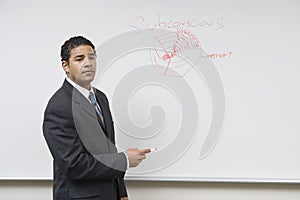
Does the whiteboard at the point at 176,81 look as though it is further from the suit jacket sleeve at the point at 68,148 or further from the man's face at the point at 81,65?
the suit jacket sleeve at the point at 68,148

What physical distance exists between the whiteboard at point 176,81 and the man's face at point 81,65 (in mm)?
336

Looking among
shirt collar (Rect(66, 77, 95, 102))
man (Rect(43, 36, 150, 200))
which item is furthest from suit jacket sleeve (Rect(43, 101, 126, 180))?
shirt collar (Rect(66, 77, 95, 102))

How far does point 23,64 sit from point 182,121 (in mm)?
870

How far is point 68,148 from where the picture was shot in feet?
4.71

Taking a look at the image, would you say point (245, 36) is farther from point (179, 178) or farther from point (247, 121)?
point (179, 178)

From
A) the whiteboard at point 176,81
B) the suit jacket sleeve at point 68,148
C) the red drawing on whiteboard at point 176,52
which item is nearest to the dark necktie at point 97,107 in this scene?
the suit jacket sleeve at point 68,148

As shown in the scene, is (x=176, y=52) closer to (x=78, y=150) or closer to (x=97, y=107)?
(x=97, y=107)

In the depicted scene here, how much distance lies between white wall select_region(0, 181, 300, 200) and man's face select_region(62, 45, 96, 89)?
25.0 inches

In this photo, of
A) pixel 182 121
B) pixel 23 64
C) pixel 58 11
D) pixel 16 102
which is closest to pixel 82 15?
pixel 58 11

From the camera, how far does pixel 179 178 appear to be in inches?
72.7

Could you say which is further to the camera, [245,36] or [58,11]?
[58,11]

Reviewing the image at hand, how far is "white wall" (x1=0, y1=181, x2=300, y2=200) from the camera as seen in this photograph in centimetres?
181

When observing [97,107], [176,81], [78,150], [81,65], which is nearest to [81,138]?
[78,150]

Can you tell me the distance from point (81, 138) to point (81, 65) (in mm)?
295
